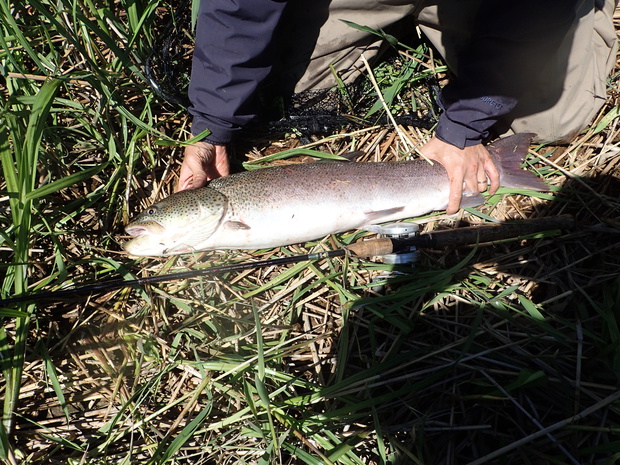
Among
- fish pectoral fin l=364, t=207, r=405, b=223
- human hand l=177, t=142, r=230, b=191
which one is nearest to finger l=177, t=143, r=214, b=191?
human hand l=177, t=142, r=230, b=191

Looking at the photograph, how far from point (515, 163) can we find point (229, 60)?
211 cm

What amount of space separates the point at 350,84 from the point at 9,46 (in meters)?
2.46

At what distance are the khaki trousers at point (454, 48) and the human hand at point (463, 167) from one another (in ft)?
1.57

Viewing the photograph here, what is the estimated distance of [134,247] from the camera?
2.65 m

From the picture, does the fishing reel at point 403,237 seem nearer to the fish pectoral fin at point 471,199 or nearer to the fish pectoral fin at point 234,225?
the fish pectoral fin at point 471,199

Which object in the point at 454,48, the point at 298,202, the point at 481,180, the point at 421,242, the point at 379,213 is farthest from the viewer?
the point at 454,48

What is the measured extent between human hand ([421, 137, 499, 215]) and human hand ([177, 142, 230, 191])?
1.52m

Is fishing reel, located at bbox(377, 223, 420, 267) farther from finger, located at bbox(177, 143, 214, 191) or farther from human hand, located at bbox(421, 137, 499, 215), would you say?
finger, located at bbox(177, 143, 214, 191)

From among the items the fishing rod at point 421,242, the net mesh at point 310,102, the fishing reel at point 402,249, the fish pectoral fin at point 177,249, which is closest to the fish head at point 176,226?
the fish pectoral fin at point 177,249

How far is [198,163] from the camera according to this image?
9.32 feet

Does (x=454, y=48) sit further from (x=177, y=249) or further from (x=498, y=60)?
(x=177, y=249)

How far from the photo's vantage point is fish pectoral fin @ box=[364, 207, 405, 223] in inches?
111

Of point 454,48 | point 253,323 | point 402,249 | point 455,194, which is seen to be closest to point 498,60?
point 454,48

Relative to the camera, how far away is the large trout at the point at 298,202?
2.65 metres
